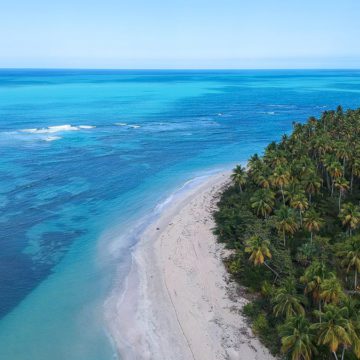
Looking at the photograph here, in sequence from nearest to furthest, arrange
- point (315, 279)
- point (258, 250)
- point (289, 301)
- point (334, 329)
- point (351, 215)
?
point (334, 329)
point (289, 301)
point (315, 279)
point (258, 250)
point (351, 215)

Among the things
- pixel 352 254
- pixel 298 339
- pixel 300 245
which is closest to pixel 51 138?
pixel 300 245

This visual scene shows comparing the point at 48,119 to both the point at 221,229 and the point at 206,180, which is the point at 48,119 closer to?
the point at 206,180

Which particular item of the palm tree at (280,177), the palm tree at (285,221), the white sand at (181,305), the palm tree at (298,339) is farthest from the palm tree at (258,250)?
the palm tree at (280,177)

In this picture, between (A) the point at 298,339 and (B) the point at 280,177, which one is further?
(B) the point at 280,177

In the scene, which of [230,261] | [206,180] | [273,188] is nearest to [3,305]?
[230,261]

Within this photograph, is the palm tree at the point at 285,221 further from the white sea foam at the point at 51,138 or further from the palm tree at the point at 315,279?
the white sea foam at the point at 51,138

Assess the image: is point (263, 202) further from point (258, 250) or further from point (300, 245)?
point (258, 250)

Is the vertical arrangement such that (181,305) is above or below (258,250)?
below

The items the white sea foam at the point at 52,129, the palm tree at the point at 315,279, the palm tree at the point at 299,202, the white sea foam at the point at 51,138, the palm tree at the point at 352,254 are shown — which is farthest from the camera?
the white sea foam at the point at 52,129
